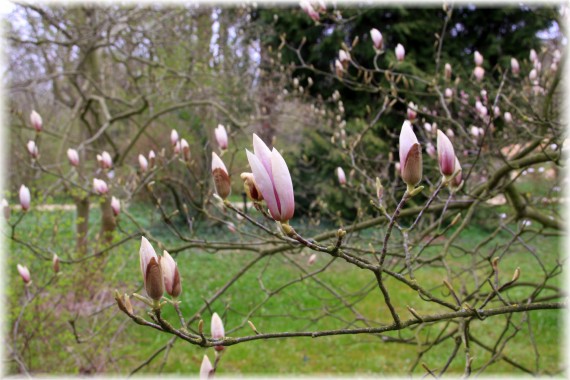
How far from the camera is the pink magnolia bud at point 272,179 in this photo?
2.38ft

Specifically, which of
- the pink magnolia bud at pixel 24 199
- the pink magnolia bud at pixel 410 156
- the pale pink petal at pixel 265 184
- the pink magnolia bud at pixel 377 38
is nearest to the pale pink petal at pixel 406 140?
the pink magnolia bud at pixel 410 156

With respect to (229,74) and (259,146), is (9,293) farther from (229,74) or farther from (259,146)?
(229,74)

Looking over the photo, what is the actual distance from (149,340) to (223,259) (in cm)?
318

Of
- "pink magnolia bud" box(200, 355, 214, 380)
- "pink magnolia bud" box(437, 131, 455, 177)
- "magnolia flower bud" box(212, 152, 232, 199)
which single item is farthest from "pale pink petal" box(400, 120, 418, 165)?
"pink magnolia bud" box(200, 355, 214, 380)

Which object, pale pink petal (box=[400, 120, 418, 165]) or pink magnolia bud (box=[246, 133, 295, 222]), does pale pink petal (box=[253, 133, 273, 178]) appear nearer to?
pink magnolia bud (box=[246, 133, 295, 222])

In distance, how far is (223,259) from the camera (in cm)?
793

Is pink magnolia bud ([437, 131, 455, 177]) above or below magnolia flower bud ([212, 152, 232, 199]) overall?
above

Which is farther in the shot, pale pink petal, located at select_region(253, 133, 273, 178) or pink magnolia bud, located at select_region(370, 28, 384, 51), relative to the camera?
pink magnolia bud, located at select_region(370, 28, 384, 51)

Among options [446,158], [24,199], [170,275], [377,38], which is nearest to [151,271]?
[170,275]

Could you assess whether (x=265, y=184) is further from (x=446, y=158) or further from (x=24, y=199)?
(x=24, y=199)

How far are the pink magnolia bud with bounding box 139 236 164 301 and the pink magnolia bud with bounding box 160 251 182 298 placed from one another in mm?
62

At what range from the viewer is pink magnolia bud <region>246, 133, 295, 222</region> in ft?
2.38

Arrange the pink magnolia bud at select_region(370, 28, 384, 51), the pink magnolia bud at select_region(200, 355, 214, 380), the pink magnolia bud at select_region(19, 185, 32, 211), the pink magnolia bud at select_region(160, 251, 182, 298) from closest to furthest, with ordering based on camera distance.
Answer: the pink magnolia bud at select_region(160, 251, 182, 298), the pink magnolia bud at select_region(200, 355, 214, 380), the pink magnolia bud at select_region(19, 185, 32, 211), the pink magnolia bud at select_region(370, 28, 384, 51)

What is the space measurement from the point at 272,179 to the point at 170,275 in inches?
10.5
